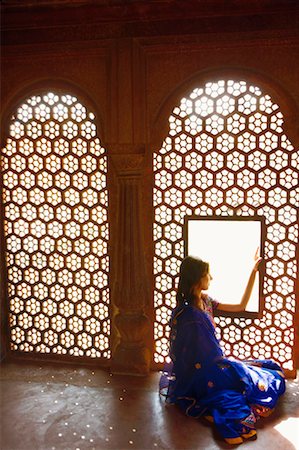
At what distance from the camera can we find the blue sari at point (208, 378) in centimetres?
411

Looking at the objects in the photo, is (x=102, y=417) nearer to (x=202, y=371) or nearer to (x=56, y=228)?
(x=202, y=371)

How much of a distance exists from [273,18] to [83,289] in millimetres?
3167

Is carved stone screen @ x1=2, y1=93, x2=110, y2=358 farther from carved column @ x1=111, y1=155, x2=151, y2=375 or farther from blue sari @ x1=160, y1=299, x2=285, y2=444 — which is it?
blue sari @ x1=160, y1=299, x2=285, y2=444

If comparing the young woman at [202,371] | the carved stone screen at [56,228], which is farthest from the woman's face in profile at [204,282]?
the carved stone screen at [56,228]

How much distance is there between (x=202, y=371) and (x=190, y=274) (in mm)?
827


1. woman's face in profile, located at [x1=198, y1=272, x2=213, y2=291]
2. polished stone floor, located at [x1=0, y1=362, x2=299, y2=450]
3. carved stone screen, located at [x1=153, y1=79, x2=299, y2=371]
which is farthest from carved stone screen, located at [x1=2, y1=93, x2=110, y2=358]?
woman's face in profile, located at [x1=198, y1=272, x2=213, y2=291]

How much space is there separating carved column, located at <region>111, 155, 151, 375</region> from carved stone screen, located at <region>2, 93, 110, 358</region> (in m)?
0.24

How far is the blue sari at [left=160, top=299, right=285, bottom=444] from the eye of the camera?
4113 millimetres

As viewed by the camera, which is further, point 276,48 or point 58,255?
point 58,255

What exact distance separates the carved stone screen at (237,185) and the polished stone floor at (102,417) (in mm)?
658

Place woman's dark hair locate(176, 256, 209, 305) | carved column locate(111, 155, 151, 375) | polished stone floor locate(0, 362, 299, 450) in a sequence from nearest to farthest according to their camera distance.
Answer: polished stone floor locate(0, 362, 299, 450) < woman's dark hair locate(176, 256, 209, 305) < carved column locate(111, 155, 151, 375)

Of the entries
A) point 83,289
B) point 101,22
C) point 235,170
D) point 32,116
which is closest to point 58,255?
point 83,289

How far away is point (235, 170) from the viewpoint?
476 cm

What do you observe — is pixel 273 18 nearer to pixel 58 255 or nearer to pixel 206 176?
pixel 206 176
